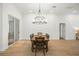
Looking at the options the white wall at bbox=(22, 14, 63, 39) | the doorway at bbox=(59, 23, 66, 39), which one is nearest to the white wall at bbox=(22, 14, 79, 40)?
the white wall at bbox=(22, 14, 63, 39)

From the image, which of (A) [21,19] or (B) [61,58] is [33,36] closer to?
(A) [21,19]

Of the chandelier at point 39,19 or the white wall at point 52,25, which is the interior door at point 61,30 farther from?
the chandelier at point 39,19

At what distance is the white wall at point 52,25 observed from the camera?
557cm

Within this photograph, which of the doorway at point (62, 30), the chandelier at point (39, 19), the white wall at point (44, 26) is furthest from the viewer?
the doorway at point (62, 30)

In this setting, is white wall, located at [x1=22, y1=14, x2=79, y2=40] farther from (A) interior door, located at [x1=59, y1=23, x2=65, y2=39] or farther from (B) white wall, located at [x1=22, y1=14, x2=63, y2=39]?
(A) interior door, located at [x1=59, y1=23, x2=65, y2=39]

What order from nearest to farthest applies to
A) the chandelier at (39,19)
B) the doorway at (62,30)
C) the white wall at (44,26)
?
the white wall at (44,26) < the chandelier at (39,19) < the doorway at (62,30)

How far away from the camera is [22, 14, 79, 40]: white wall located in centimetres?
557

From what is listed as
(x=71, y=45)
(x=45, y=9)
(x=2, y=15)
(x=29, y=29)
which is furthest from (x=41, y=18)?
(x=71, y=45)

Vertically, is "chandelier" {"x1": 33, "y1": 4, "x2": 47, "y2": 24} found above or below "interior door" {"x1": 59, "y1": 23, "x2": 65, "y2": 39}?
above

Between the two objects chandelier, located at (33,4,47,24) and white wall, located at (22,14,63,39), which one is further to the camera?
chandelier, located at (33,4,47,24)

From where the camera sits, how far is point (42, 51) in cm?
545

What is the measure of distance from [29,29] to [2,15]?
49.5 inches

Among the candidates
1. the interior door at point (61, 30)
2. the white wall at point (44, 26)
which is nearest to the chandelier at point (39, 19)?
the white wall at point (44, 26)

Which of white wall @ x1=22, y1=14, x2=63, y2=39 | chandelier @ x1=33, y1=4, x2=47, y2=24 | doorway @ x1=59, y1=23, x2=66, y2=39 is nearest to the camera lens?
white wall @ x1=22, y1=14, x2=63, y2=39
